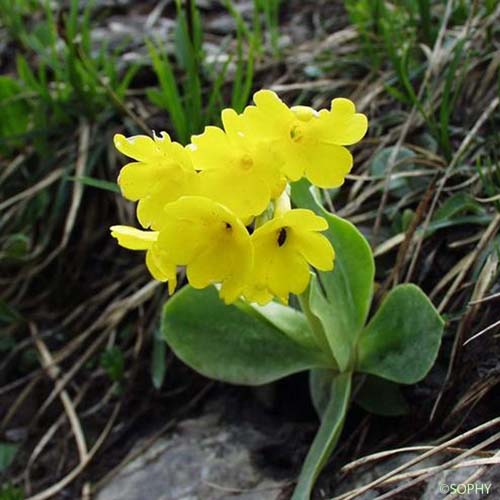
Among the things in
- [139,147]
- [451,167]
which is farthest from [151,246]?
[451,167]

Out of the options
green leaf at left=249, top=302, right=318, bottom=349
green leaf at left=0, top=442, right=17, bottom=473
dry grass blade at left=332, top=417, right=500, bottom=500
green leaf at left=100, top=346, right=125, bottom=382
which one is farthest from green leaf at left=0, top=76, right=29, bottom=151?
dry grass blade at left=332, top=417, right=500, bottom=500

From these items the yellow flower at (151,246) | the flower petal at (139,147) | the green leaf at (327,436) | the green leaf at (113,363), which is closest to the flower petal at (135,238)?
the yellow flower at (151,246)

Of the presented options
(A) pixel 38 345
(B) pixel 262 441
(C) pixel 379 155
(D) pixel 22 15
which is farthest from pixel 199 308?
(D) pixel 22 15

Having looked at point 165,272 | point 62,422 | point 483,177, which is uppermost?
point 165,272

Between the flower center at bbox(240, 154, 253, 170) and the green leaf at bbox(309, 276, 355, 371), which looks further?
the green leaf at bbox(309, 276, 355, 371)

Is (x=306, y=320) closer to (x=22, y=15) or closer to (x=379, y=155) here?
(x=379, y=155)

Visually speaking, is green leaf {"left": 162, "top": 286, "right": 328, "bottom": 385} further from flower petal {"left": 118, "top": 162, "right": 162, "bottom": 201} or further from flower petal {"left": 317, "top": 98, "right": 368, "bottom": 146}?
flower petal {"left": 317, "top": 98, "right": 368, "bottom": 146}
